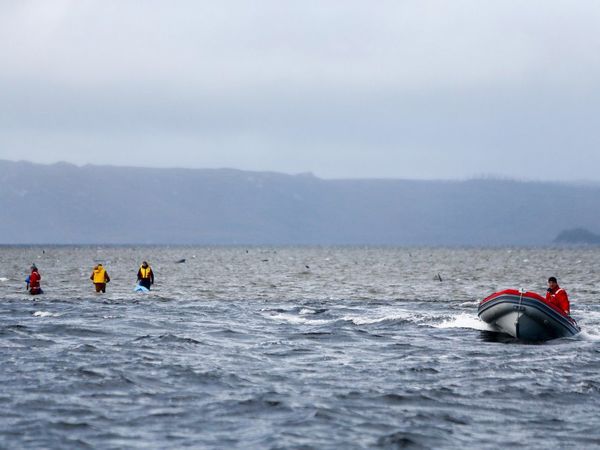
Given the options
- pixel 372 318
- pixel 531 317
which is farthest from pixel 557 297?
pixel 372 318

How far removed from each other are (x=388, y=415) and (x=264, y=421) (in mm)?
2235

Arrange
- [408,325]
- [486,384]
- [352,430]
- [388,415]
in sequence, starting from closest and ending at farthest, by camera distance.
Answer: [352,430], [388,415], [486,384], [408,325]

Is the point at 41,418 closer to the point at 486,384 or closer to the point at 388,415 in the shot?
the point at 388,415

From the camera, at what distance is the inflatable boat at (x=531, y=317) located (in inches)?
1093

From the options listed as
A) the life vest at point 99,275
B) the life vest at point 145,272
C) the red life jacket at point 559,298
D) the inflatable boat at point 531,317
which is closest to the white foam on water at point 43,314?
the life vest at point 99,275

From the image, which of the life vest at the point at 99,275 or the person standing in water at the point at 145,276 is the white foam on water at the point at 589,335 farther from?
the life vest at the point at 99,275

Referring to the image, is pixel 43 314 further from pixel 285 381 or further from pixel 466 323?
pixel 285 381

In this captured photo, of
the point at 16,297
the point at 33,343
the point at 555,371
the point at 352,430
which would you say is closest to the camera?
the point at 352,430

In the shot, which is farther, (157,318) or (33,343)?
(157,318)

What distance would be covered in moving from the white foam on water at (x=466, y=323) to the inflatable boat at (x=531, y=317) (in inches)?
71.8

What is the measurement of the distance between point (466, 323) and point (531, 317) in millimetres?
4643

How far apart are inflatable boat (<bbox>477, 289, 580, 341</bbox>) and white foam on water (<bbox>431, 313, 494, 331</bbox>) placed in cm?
182

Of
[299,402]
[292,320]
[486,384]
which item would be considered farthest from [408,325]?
[299,402]

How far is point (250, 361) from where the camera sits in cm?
2236
